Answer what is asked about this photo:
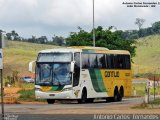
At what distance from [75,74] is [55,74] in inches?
48.3

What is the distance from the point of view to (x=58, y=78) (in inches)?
1523

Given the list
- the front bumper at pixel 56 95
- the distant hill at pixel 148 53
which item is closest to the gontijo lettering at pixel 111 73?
the front bumper at pixel 56 95

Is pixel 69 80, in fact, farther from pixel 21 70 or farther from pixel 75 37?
pixel 21 70

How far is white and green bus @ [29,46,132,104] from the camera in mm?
38688

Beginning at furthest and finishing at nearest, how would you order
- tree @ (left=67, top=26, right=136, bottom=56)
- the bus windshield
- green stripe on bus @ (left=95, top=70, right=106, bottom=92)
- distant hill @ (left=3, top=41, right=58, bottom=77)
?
1. distant hill @ (left=3, top=41, right=58, bottom=77)
2. tree @ (left=67, top=26, right=136, bottom=56)
3. green stripe on bus @ (left=95, top=70, right=106, bottom=92)
4. the bus windshield

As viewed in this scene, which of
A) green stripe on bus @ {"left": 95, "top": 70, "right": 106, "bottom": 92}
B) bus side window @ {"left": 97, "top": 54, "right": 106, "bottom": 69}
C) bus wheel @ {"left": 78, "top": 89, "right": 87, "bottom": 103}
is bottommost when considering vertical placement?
bus wheel @ {"left": 78, "top": 89, "right": 87, "bottom": 103}

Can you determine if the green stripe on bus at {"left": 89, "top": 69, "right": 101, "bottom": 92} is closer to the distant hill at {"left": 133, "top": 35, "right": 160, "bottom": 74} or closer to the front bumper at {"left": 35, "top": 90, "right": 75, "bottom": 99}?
the front bumper at {"left": 35, "top": 90, "right": 75, "bottom": 99}

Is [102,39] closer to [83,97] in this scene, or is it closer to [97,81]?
[97,81]

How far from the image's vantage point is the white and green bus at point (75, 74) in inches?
1523

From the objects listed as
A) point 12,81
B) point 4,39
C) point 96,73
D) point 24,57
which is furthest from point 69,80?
point 24,57

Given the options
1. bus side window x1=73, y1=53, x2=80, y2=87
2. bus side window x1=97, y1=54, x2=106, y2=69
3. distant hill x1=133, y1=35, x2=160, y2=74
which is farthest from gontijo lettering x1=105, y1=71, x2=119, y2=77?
distant hill x1=133, y1=35, x2=160, y2=74

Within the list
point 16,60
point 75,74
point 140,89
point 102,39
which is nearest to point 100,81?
point 75,74

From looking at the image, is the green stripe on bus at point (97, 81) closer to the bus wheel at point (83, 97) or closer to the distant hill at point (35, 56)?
the bus wheel at point (83, 97)

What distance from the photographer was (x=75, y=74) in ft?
128
